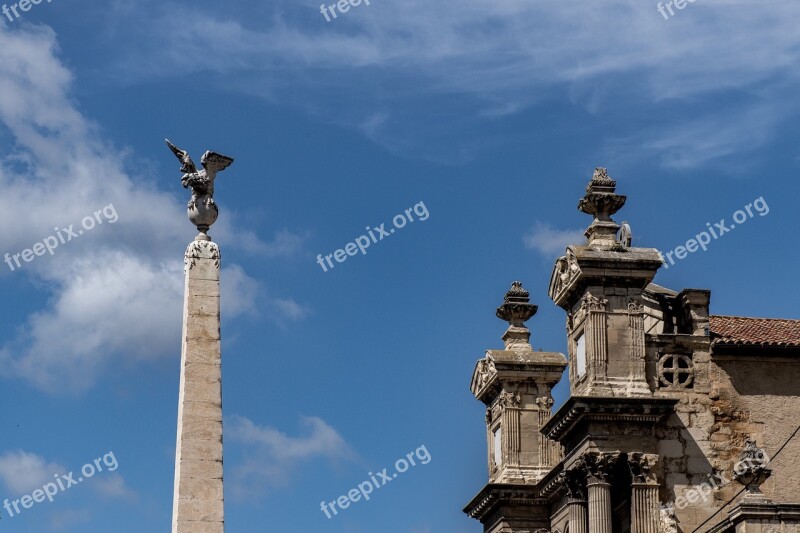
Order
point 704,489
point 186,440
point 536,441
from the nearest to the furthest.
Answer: point 186,440 < point 704,489 < point 536,441

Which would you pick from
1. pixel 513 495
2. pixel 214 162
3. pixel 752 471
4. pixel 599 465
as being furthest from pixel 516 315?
pixel 214 162

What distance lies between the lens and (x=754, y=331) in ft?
139

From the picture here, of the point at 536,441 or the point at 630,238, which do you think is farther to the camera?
the point at 536,441

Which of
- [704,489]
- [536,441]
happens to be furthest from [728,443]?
[536,441]

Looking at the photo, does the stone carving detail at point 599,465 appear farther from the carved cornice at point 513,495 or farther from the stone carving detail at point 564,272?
the carved cornice at point 513,495

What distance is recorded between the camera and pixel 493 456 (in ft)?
163

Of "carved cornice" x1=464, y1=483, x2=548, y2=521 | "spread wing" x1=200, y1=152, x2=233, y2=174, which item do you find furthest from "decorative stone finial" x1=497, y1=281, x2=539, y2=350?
"spread wing" x1=200, y1=152, x2=233, y2=174

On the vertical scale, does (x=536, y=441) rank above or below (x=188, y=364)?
above

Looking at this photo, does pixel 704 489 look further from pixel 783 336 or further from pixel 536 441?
pixel 536 441

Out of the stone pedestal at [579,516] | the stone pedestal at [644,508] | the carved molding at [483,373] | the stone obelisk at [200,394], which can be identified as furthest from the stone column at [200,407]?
the carved molding at [483,373]

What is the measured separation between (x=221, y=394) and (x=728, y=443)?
46.9 feet

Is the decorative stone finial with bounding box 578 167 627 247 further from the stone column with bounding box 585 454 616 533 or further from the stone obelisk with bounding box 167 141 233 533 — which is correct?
the stone obelisk with bounding box 167 141 233 533

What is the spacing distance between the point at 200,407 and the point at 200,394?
0.68 ft

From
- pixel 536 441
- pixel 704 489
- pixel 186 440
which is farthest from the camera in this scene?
pixel 536 441
